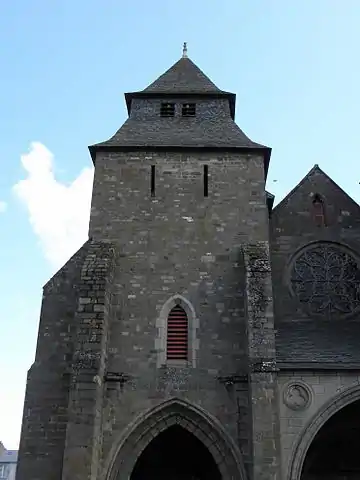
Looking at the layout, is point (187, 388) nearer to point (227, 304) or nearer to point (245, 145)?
point (227, 304)

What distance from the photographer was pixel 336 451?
47.7 ft

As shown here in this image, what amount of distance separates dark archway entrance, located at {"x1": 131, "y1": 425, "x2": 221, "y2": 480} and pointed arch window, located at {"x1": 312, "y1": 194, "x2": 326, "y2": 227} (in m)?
6.71

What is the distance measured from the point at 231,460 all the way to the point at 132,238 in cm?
551

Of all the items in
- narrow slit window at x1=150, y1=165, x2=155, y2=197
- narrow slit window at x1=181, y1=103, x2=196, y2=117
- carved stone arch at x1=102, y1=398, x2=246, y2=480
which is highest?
narrow slit window at x1=181, y1=103, x2=196, y2=117

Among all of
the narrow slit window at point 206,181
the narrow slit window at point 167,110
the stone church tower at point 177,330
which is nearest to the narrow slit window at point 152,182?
the stone church tower at point 177,330

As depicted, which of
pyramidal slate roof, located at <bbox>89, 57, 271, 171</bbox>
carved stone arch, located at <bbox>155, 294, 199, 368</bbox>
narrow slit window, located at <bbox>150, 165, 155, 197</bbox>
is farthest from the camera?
pyramidal slate roof, located at <bbox>89, 57, 271, 171</bbox>

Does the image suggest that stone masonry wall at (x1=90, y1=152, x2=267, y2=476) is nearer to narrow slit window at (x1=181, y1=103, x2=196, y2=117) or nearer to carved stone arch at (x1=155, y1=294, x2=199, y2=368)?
carved stone arch at (x1=155, y1=294, x2=199, y2=368)

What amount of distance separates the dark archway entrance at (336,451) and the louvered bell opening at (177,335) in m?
3.80

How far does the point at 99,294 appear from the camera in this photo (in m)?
13.4

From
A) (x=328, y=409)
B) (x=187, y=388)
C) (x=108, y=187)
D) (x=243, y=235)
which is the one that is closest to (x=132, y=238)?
(x=108, y=187)

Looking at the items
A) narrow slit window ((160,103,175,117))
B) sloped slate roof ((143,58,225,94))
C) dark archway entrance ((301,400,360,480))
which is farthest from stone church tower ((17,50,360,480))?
sloped slate roof ((143,58,225,94))

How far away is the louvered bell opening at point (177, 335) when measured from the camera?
540 inches

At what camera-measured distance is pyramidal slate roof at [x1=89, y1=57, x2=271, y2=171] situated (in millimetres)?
16358

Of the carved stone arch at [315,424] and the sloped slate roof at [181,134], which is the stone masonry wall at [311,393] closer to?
the carved stone arch at [315,424]
